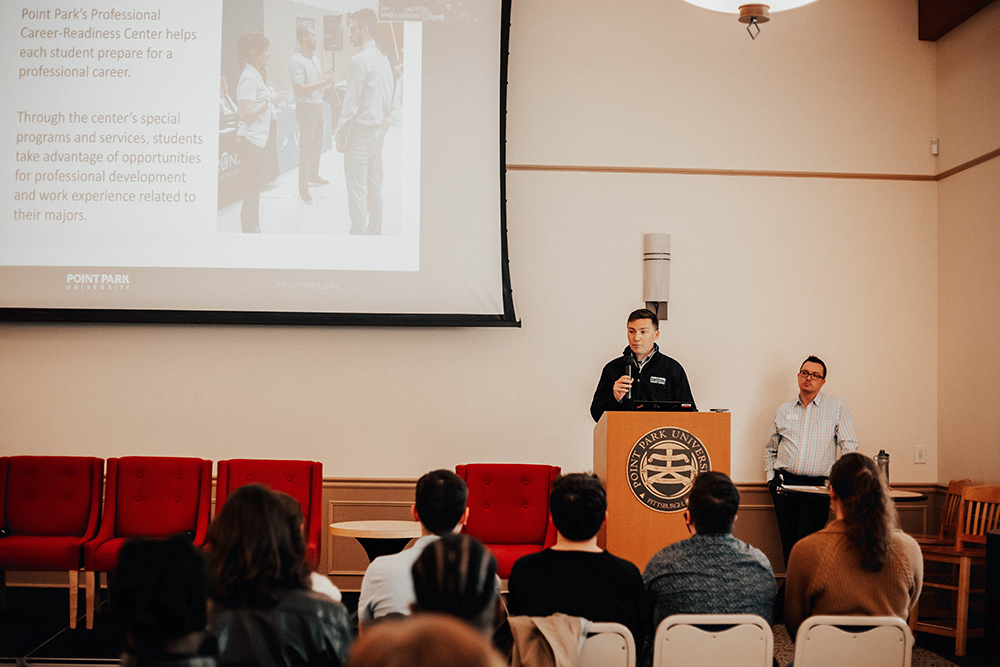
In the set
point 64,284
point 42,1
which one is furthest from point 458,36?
point 64,284

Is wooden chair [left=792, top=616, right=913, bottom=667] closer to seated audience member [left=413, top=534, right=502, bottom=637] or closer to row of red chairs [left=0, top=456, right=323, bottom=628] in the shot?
seated audience member [left=413, top=534, right=502, bottom=637]

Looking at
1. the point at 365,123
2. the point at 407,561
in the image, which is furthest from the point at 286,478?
the point at 407,561

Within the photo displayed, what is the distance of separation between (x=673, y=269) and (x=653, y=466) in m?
2.41

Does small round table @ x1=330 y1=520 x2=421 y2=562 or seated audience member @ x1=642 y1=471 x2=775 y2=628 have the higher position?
seated audience member @ x1=642 y1=471 x2=775 y2=628

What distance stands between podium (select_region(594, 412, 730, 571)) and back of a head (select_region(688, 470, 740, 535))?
115 centimetres

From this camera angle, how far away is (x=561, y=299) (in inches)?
221

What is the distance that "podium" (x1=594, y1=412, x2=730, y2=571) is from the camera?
11.6ft

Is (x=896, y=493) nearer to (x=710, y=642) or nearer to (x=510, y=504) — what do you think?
(x=510, y=504)

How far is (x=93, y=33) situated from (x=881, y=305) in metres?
5.65

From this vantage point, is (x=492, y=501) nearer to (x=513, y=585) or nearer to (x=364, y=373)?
(x=364, y=373)

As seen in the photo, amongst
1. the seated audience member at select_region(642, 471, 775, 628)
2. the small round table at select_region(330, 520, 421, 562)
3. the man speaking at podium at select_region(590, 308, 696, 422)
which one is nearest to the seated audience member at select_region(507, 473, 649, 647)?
the seated audience member at select_region(642, 471, 775, 628)

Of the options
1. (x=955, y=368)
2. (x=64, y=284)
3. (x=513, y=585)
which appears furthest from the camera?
(x=955, y=368)

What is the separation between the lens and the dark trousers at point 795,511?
5.12 m

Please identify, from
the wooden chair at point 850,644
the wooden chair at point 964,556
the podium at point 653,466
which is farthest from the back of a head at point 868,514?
the wooden chair at point 964,556
